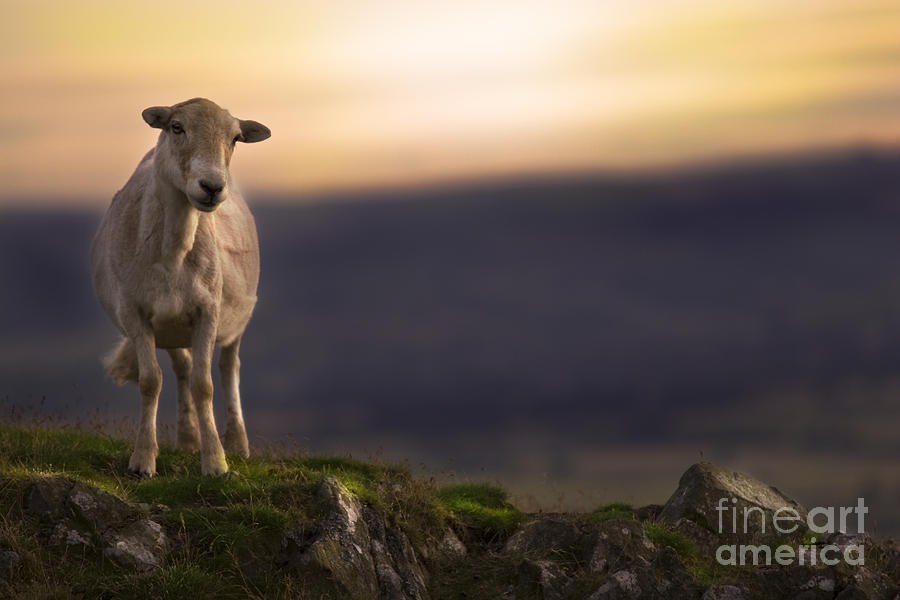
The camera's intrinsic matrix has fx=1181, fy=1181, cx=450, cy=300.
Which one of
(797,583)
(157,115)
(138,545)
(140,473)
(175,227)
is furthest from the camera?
(140,473)

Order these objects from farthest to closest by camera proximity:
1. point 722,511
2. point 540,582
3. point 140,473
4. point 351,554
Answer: point 722,511, point 140,473, point 540,582, point 351,554

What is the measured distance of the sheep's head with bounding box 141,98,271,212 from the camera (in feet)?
47.1

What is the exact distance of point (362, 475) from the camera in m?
16.4

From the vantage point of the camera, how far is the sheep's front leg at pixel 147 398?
51.0 feet

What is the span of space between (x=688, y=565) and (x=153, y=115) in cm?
881

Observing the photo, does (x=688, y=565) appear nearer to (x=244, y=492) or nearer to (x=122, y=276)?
(x=244, y=492)

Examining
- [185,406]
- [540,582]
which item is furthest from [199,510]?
[185,406]

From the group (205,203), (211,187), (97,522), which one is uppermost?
→ (211,187)

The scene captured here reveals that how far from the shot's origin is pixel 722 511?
1627cm

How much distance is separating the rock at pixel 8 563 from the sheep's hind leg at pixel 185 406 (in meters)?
4.92

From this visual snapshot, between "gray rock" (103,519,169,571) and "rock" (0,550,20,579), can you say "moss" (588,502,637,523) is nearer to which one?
"gray rock" (103,519,169,571)

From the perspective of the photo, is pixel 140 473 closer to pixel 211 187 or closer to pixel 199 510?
pixel 199 510

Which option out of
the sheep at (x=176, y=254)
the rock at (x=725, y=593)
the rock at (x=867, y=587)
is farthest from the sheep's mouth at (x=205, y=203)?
the rock at (x=867, y=587)

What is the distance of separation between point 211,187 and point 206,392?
9.42ft
